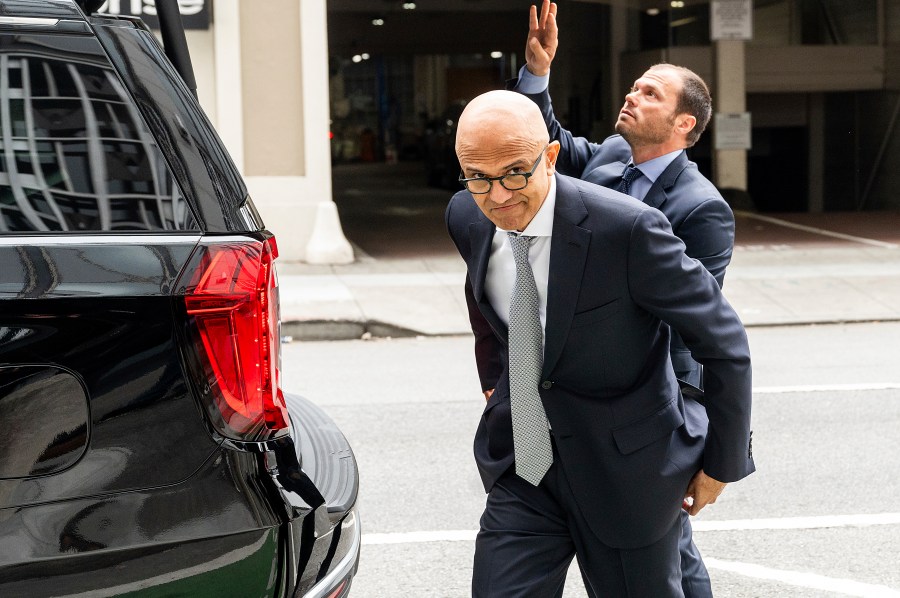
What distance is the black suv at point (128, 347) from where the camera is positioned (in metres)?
2.24

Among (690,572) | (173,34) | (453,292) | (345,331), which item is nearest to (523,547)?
(690,572)

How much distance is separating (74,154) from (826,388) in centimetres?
611

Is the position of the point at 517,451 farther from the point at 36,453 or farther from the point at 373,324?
the point at 373,324

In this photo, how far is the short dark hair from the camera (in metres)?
3.65

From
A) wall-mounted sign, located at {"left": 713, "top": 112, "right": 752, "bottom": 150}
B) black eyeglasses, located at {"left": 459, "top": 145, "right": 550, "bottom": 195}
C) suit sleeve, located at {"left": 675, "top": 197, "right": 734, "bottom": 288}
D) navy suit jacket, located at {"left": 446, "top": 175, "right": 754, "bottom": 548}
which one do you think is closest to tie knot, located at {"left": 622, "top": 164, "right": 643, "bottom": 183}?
suit sleeve, located at {"left": 675, "top": 197, "right": 734, "bottom": 288}

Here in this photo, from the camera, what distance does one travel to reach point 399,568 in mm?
4492

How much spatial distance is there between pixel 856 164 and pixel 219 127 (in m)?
18.3

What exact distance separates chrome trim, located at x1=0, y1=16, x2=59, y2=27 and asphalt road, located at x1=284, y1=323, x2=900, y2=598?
2.47 metres

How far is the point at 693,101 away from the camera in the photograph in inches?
144

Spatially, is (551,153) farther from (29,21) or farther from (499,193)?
(29,21)

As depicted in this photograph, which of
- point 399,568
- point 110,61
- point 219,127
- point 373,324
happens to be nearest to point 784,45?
point 219,127

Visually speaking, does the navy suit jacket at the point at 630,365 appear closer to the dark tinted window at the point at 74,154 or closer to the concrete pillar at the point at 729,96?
the dark tinted window at the point at 74,154

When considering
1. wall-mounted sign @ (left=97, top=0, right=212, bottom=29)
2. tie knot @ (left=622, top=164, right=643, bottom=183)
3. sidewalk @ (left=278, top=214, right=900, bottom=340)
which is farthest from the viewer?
wall-mounted sign @ (left=97, top=0, right=212, bottom=29)

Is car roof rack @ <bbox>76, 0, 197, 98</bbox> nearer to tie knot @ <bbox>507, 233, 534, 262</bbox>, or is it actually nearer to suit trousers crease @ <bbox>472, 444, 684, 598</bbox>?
tie knot @ <bbox>507, 233, 534, 262</bbox>
